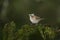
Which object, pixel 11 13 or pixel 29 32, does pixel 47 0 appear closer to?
pixel 11 13

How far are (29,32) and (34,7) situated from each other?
963 millimetres

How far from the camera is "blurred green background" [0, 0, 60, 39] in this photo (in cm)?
331

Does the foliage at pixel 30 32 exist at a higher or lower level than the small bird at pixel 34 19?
lower

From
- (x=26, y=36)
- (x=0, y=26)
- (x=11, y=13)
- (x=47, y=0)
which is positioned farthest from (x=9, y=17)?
(x=26, y=36)

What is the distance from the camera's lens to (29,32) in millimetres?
2613

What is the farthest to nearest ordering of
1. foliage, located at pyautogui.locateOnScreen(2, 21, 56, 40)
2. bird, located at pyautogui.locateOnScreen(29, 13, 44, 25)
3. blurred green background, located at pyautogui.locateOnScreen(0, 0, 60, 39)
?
blurred green background, located at pyautogui.locateOnScreen(0, 0, 60, 39) < bird, located at pyautogui.locateOnScreen(29, 13, 44, 25) < foliage, located at pyautogui.locateOnScreen(2, 21, 56, 40)

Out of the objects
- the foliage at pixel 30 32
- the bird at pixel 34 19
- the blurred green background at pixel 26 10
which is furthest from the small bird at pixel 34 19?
the foliage at pixel 30 32

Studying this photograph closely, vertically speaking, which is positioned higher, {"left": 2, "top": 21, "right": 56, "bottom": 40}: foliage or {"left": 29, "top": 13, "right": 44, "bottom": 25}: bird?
{"left": 29, "top": 13, "right": 44, "bottom": 25}: bird

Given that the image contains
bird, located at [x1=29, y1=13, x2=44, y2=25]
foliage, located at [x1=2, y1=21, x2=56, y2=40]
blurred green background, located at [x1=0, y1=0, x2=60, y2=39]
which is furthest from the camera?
blurred green background, located at [x1=0, y1=0, x2=60, y2=39]

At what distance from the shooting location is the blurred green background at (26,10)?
3307mm

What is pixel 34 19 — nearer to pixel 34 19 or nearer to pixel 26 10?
pixel 34 19

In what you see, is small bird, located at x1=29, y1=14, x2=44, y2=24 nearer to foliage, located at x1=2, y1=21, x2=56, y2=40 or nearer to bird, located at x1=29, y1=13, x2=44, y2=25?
bird, located at x1=29, y1=13, x2=44, y2=25

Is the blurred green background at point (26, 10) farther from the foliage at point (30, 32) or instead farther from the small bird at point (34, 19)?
the foliage at point (30, 32)

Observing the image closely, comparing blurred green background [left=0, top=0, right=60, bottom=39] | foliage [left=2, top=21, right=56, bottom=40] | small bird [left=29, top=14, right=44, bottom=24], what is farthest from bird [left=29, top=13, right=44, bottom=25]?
foliage [left=2, top=21, right=56, bottom=40]
